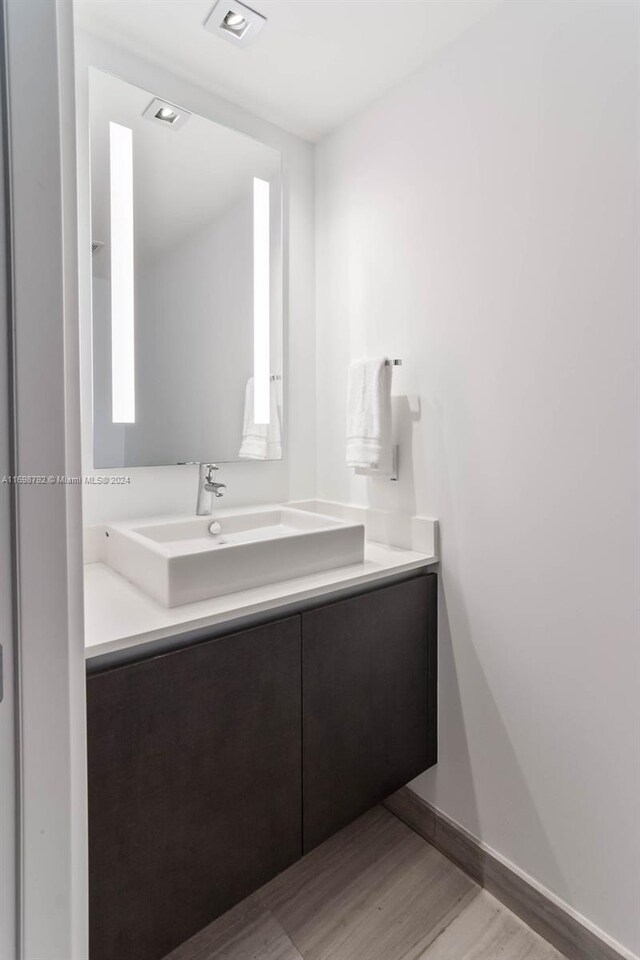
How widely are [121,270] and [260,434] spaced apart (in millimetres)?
655

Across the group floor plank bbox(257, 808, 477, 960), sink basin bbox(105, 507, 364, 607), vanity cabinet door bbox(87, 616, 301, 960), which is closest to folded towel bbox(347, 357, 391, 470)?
sink basin bbox(105, 507, 364, 607)

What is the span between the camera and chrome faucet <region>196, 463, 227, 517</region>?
1644mm

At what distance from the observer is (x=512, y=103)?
1.32 meters

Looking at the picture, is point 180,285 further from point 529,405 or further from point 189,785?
point 189,785

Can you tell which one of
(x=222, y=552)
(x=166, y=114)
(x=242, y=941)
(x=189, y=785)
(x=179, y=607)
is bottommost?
(x=242, y=941)

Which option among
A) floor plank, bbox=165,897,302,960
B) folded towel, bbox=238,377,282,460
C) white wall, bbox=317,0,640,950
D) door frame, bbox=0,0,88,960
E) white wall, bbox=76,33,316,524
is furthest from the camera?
folded towel, bbox=238,377,282,460

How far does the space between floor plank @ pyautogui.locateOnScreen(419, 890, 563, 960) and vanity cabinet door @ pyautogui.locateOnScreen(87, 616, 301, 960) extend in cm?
46

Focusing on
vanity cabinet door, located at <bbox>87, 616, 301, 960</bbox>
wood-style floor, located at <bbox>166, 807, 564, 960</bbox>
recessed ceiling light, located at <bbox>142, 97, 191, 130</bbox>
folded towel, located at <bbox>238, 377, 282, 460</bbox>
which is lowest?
wood-style floor, located at <bbox>166, 807, 564, 960</bbox>

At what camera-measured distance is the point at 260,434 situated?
1810 mm

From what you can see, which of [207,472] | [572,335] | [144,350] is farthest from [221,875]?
[572,335]

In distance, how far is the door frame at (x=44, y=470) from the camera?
0.78 meters

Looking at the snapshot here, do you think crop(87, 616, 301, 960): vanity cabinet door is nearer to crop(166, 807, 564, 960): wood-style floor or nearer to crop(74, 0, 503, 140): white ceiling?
crop(166, 807, 564, 960): wood-style floor

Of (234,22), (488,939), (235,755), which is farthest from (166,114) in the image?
(488,939)

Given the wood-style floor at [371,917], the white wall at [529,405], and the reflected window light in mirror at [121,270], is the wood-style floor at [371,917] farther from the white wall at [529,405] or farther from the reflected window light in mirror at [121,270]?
the reflected window light in mirror at [121,270]
